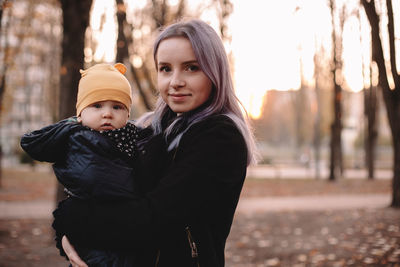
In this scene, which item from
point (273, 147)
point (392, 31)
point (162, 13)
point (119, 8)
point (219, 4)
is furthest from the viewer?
point (273, 147)

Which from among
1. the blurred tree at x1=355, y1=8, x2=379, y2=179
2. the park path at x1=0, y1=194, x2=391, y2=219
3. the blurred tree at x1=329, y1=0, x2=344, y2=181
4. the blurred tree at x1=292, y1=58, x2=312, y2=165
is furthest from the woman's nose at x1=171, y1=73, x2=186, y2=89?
the blurred tree at x1=292, y1=58, x2=312, y2=165

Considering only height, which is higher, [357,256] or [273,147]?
[357,256]

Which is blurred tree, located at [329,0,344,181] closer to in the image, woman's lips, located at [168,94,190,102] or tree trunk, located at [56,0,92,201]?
tree trunk, located at [56,0,92,201]

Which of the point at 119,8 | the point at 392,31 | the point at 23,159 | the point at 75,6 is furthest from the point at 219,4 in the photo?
the point at 23,159

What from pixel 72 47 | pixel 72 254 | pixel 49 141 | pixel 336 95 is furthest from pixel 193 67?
pixel 336 95

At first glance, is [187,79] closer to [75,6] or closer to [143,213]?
[143,213]

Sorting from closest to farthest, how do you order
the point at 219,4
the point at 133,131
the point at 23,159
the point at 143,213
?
the point at 143,213 → the point at 133,131 → the point at 219,4 → the point at 23,159

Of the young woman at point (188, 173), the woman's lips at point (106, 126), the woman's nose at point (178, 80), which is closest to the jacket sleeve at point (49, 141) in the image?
the woman's lips at point (106, 126)

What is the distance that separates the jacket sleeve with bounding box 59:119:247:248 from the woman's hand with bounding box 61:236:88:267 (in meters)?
0.10

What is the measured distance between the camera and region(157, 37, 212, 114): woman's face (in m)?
1.83

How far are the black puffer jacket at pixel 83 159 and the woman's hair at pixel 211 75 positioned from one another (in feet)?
0.82

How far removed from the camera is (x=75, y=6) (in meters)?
7.53

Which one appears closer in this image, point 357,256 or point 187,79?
point 187,79

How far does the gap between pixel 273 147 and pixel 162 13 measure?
2126 inches
